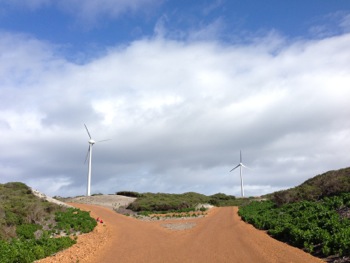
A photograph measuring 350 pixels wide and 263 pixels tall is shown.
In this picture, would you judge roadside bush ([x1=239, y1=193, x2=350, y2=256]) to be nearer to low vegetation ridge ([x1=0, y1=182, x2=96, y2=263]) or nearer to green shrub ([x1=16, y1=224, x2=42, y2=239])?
low vegetation ridge ([x1=0, y1=182, x2=96, y2=263])

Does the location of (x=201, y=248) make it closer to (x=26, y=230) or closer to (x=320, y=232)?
(x=320, y=232)

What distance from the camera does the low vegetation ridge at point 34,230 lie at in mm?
19391

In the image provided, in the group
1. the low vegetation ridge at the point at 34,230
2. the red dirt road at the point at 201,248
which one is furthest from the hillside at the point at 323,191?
the low vegetation ridge at the point at 34,230

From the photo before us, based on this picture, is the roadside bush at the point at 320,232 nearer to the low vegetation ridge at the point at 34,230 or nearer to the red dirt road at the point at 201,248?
the red dirt road at the point at 201,248

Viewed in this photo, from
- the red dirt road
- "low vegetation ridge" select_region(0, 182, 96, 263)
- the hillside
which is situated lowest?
the red dirt road

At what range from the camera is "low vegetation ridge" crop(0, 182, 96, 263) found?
1939 centimetres

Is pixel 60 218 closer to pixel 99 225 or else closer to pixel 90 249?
pixel 99 225

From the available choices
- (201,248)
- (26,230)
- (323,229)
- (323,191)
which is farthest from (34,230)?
(323,191)

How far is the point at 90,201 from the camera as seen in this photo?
68.2 meters

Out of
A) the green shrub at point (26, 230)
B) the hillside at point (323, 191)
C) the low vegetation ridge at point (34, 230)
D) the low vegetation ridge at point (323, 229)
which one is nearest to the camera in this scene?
the low vegetation ridge at point (323, 229)

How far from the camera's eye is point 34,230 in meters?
27.8

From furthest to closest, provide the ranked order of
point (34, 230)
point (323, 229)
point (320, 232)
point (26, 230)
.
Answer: point (34, 230) < point (26, 230) < point (323, 229) < point (320, 232)

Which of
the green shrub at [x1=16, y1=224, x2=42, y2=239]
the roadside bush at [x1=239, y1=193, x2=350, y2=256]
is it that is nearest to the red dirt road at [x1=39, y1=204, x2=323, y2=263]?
the roadside bush at [x1=239, y1=193, x2=350, y2=256]

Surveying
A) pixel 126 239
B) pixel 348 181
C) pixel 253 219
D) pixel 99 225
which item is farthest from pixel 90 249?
pixel 348 181
